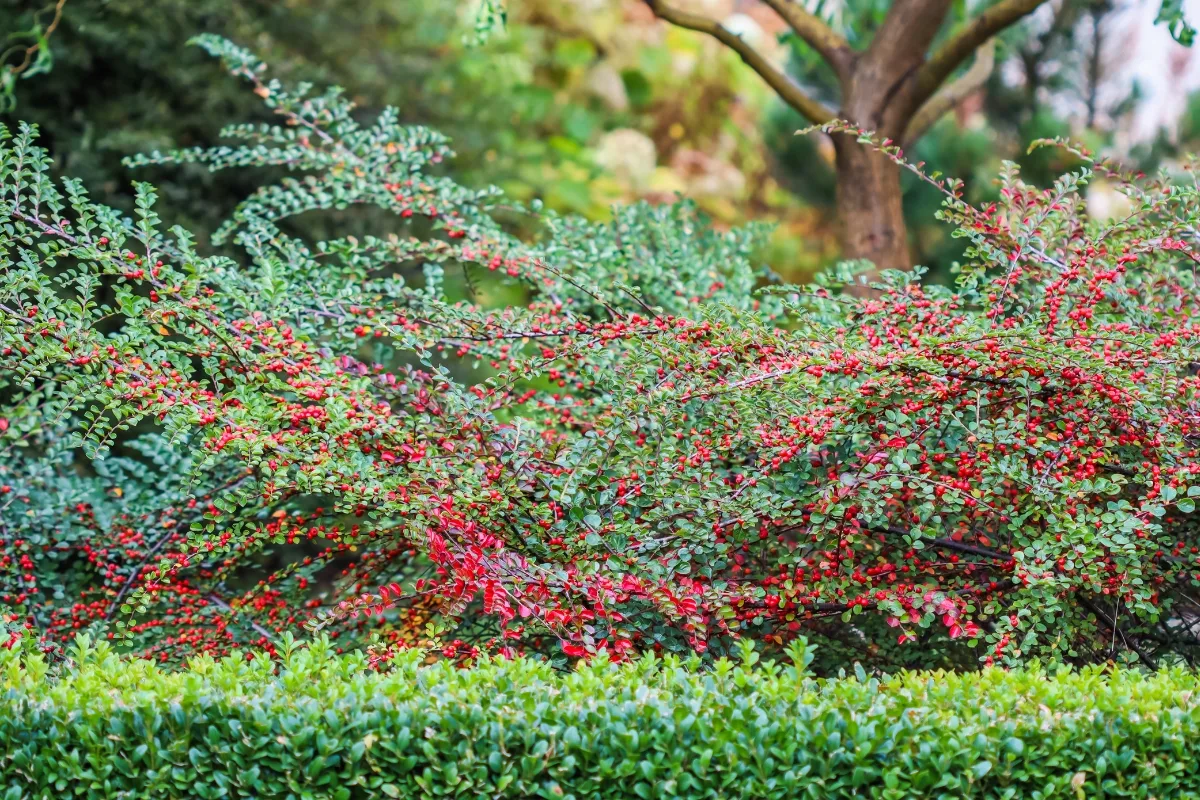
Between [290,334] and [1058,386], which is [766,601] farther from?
[290,334]

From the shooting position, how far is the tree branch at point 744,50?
457 centimetres

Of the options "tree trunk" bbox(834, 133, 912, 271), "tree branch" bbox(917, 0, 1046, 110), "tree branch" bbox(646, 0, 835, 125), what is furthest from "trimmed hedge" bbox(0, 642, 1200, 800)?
"tree branch" bbox(646, 0, 835, 125)

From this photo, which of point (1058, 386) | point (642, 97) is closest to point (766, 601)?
point (1058, 386)

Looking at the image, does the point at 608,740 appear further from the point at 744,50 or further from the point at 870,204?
the point at 744,50

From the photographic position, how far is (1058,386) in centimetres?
282

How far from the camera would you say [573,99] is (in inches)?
372

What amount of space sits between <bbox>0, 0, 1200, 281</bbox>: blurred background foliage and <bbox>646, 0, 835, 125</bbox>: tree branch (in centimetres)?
53

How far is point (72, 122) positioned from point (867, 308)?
5202 mm

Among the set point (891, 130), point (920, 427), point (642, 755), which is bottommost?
point (642, 755)

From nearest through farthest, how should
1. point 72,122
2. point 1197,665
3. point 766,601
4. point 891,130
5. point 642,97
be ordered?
point 766,601, point 1197,665, point 891,130, point 72,122, point 642,97

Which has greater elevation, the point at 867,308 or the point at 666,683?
the point at 867,308

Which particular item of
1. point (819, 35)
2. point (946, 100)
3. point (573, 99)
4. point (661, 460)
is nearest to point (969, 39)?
point (819, 35)

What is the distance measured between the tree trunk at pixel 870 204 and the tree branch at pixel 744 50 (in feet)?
0.71

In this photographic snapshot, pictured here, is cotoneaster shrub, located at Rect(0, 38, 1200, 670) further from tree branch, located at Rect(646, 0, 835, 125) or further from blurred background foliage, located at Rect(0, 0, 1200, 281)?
blurred background foliage, located at Rect(0, 0, 1200, 281)
